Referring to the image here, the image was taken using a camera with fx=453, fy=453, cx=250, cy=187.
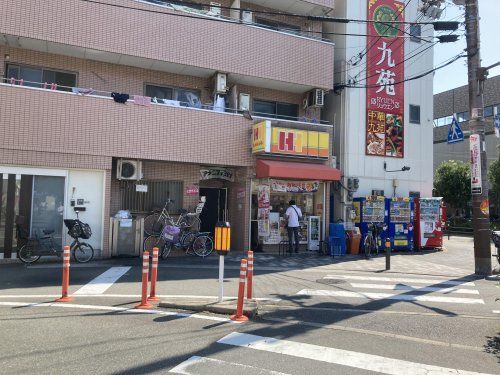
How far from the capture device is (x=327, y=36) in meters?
20.0

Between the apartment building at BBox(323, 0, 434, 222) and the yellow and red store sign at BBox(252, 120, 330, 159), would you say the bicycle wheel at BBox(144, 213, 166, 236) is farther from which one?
the apartment building at BBox(323, 0, 434, 222)

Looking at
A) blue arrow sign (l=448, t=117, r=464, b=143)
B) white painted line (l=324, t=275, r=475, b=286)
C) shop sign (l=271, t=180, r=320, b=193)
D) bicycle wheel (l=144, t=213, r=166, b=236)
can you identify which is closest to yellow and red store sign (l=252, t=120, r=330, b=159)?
shop sign (l=271, t=180, r=320, b=193)

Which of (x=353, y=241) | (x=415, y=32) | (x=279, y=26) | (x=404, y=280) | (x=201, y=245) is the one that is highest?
(x=415, y=32)

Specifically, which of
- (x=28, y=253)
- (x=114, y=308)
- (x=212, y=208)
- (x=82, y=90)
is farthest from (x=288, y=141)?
(x=114, y=308)

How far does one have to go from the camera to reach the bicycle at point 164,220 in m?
15.0

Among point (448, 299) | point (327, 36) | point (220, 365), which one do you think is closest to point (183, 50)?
point (327, 36)

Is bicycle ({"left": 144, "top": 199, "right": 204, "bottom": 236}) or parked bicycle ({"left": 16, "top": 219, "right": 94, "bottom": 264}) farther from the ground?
bicycle ({"left": 144, "top": 199, "right": 204, "bottom": 236})

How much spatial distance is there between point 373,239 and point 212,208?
6238mm

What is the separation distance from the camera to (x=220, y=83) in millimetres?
16031

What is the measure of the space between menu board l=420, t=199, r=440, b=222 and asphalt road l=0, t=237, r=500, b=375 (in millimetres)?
6833

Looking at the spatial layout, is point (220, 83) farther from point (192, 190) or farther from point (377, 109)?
point (377, 109)

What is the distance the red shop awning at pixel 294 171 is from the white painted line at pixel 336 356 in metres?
9.44

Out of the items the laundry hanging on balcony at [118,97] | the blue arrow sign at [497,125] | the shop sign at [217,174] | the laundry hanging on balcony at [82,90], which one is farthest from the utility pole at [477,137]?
the laundry hanging on balcony at [82,90]

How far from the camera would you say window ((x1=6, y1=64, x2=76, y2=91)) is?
1427 centimetres
